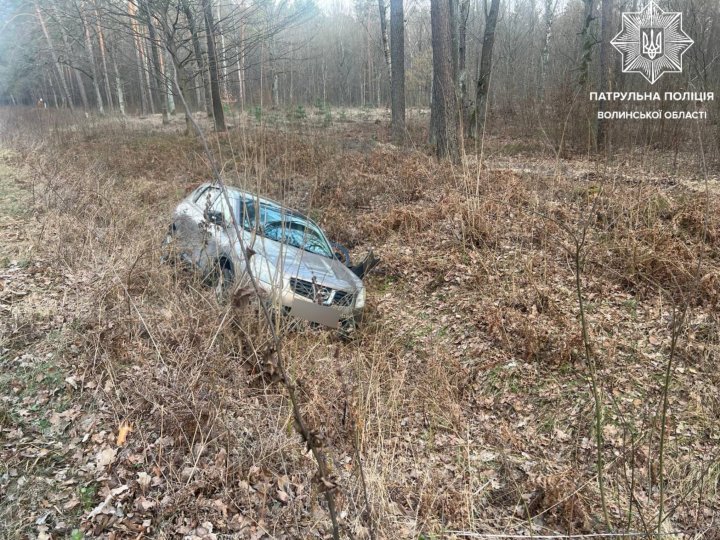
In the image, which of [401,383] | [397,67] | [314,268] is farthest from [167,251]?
[397,67]

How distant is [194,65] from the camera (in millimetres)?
15461

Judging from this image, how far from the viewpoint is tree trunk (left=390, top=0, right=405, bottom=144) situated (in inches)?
510

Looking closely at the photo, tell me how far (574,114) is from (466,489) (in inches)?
410

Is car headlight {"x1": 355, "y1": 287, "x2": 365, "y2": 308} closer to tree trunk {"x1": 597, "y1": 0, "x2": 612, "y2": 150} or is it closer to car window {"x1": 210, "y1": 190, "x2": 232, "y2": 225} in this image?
car window {"x1": 210, "y1": 190, "x2": 232, "y2": 225}

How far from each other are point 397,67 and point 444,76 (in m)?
4.37

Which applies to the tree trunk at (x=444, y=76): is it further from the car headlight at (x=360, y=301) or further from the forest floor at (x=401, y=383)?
the car headlight at (x=360, y=301)

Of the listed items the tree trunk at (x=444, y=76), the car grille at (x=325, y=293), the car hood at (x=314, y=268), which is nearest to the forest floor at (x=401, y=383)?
the car grille at (x=325, y=293)

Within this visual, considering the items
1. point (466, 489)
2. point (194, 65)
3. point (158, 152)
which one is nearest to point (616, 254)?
point (466, 489)

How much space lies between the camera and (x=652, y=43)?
9.98 m

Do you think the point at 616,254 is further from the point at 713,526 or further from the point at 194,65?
the point at 194,65

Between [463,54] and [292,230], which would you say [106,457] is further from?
[463,54]

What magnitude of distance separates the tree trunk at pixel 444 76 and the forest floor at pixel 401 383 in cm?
245

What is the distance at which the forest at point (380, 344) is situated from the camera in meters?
2.80

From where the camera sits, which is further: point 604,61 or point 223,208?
point 604,61
